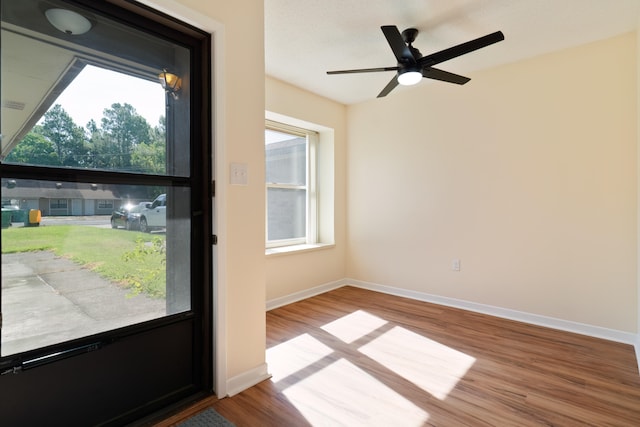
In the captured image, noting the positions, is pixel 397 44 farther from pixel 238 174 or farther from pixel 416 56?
pixel 238 174

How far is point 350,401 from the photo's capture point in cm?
185

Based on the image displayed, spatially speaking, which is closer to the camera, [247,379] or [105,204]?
[105,204]

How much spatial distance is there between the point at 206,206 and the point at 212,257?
307 mm

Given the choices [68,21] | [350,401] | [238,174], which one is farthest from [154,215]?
[350,401]

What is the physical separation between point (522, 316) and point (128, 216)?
3483 millimetres

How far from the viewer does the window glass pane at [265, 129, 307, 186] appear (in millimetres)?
3871

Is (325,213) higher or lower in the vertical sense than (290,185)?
lower

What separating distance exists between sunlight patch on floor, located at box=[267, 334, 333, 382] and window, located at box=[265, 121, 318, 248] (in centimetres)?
153

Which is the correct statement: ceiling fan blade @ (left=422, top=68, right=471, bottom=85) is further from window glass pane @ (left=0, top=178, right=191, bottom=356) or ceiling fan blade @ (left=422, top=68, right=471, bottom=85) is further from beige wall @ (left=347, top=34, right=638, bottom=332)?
window glass pane @ (left=0, top=178, right=191, bottom=356)

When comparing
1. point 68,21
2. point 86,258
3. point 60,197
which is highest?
point 68,21

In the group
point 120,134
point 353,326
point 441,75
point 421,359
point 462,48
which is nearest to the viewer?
point 120,134

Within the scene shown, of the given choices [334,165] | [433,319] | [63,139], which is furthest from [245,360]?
[334,165]

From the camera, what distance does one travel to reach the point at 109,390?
155cm

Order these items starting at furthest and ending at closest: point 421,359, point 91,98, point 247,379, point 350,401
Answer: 1. point 421,359
2. point 247,379
3. point 350,401
4. point 91,98
